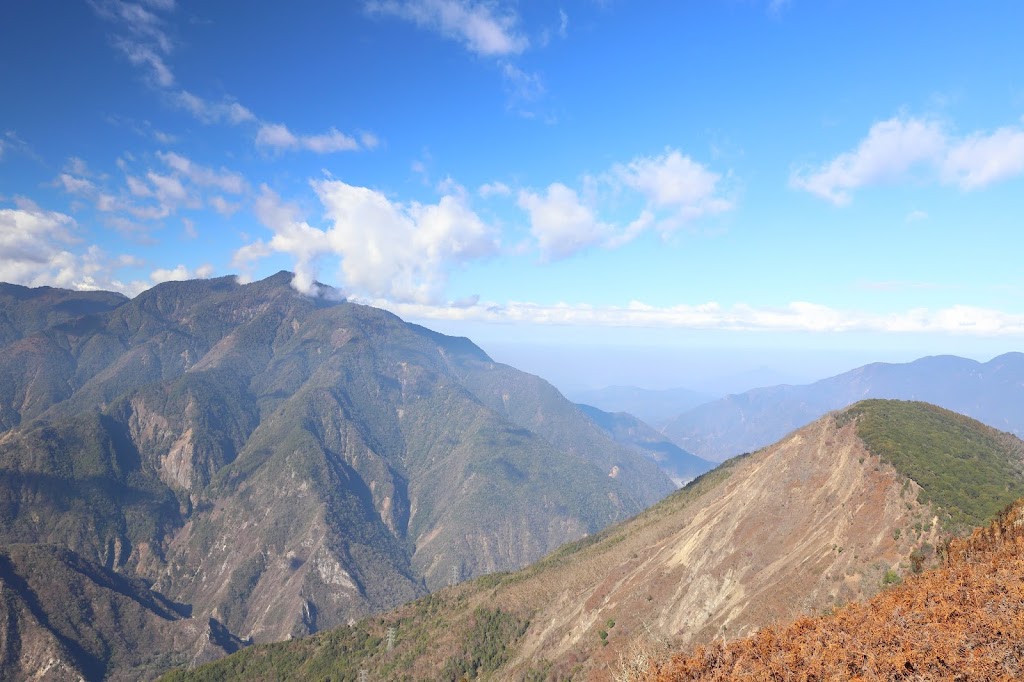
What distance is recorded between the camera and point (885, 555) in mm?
65000

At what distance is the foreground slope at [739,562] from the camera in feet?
226

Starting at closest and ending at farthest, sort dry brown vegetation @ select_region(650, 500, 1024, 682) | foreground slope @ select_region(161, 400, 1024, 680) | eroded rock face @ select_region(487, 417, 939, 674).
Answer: dry brown vegetation @ select_region(650, 500, 1024, 682)
eroded rock face @ select_region(487, 417, 939, 674)
foreground slope @ select_region(161, 400, 1024, 680)

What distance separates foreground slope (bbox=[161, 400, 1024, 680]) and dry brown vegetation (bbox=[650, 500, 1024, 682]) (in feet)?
76.6

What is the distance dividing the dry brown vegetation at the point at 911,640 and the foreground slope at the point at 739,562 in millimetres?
23359

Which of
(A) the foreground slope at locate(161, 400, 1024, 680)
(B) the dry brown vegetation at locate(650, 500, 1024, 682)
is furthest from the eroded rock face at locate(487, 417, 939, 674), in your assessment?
(B) the dry brown vegetation at locate(650, 500, 1024, 682)

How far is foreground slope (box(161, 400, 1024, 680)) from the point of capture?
226ft

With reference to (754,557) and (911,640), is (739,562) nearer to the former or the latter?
(754,557)

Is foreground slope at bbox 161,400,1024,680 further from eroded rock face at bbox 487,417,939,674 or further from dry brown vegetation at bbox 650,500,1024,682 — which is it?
dry brown vegetation at bbox 650,500,1024,682

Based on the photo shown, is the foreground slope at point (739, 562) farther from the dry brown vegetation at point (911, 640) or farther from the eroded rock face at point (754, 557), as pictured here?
the dry brown vegetation at point (911, 640)

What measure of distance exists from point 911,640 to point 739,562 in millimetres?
67186

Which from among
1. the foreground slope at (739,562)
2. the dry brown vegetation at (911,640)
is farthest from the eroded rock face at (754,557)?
the dry brown vegetation at (911,640)

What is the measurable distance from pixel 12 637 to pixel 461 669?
17565 centimetres

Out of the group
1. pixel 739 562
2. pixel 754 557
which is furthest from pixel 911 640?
pixel 739 562

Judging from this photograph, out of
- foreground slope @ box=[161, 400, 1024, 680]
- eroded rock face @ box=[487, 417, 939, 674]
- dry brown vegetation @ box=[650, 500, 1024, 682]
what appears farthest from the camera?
foreground slope @ box=[161, 400, 1024, 680]
